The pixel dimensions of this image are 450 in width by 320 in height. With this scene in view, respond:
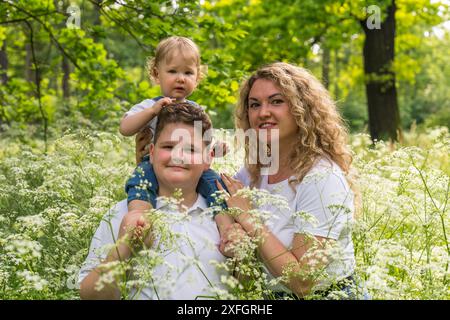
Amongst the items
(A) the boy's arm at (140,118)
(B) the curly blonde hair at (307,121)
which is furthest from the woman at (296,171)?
(A) the boy's arm at (140,118)

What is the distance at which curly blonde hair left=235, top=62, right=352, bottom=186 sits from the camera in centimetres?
388

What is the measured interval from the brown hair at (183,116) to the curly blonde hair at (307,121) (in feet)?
1.91

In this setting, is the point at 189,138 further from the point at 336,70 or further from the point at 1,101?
the point at 336,70

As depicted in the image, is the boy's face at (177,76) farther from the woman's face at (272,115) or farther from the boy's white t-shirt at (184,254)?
the boy's white t-shirt at (184,254)

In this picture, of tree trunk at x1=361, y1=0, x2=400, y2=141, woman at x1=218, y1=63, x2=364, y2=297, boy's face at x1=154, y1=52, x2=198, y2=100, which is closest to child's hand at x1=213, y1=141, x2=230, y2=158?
woman at x1=218, y1=63, x2=364, y2=297

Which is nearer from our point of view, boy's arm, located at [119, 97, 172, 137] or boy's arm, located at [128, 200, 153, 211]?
boy's arm, located at [128, 200, 153, 211]

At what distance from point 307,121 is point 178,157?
1.01m

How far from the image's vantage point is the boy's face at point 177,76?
4.58 meters

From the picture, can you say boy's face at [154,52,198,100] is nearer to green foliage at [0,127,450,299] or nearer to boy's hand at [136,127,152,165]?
boy's hand at [136,127,152,165]

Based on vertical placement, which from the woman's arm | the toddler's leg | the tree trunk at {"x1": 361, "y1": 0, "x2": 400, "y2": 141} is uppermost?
the tree trunk at {"x1": 361, "y1": 0, "x2": 400, "y2": 141}

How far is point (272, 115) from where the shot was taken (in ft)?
12.9

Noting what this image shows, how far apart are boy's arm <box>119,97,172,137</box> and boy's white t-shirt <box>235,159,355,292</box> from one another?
100 cm

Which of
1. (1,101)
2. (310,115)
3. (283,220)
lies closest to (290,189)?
(283,220)

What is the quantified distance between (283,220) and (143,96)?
4660mm
